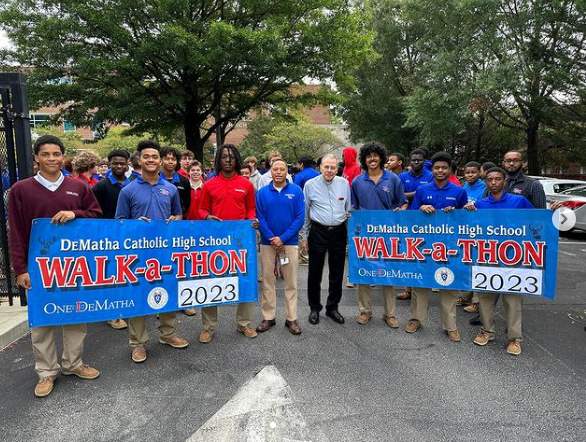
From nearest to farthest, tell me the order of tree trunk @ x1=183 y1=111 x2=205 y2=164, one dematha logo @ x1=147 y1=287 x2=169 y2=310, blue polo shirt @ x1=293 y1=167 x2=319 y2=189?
one dematha logo @ x1=147 y1=287 x2=169 y2=310 < blue polo shirt @ x1=293 y1=167 x2=319 y2=189 < tree trunk @ x1=183 y1=111 x2=205 y2=164

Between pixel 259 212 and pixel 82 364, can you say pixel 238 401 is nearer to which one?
pixel 82 364

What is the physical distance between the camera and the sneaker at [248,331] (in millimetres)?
4172

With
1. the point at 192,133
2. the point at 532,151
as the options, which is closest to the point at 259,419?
the point at 192,133

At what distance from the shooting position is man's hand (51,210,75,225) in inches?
122

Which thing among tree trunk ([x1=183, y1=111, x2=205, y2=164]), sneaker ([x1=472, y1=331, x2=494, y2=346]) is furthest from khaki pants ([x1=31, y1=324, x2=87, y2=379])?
tree trunk ([x1=183, y1=111, x2=205, y2=164])

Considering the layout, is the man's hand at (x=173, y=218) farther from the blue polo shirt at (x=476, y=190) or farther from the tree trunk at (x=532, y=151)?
the tree trunk at (x=532, y=151)

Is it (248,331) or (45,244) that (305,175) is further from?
(45,244)

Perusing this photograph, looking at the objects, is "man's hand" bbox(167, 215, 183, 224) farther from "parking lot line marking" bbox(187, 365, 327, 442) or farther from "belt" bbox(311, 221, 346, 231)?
"parking lot line marking" bbox(187, 365, 327, 442)

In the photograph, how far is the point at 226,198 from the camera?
4066 mm

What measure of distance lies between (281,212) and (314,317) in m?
1.34

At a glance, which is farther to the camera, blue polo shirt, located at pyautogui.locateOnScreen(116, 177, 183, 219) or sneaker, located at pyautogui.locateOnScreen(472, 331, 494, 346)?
sneaker, located at pyautogui.locateOnScreen(472, 331, 494, 346)

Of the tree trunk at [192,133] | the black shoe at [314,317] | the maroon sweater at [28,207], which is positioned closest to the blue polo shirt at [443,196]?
the black shoe at [314,317]

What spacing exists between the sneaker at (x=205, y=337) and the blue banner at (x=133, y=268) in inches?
16.8

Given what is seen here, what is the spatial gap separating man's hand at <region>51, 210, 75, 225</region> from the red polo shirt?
1285 millimetres
